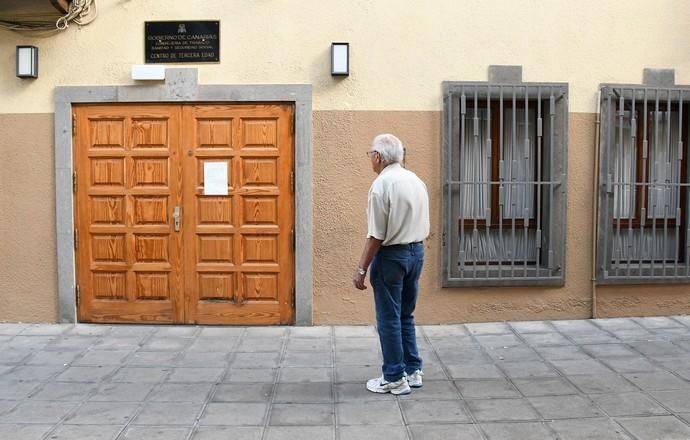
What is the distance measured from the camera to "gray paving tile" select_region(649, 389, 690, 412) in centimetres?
471

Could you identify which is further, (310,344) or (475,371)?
(310,344)

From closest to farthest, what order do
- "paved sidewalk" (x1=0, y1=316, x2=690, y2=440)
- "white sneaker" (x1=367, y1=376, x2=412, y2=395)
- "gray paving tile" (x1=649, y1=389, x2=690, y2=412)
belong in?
"paved sidewalk" (x1=0, y1=316, x2=690, y2=440) < "gray paving tile" (x1=649, y1=389, x2=690, y2=412) < "white sneaker" (x1=367, y1=376, x2=412, y2=395)

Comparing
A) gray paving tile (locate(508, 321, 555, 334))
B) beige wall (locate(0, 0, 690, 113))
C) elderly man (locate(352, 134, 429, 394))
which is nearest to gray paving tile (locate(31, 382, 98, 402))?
elderly man (locate(352, 134, 429, 394))

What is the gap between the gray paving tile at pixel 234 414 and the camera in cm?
455

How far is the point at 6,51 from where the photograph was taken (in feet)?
22.9

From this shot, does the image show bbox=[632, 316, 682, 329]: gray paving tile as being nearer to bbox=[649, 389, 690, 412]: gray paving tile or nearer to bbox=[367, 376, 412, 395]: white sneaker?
bbox=[649, 389, 690, 412]: gray paving tile

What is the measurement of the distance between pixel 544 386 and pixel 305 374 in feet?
5.92

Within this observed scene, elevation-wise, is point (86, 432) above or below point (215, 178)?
below

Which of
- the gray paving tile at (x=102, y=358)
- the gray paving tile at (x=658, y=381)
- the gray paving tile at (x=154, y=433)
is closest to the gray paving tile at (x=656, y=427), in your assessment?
the gray paving tile at (x=658, y=381)

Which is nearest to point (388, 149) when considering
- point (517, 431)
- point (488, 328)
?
point (517, 431)

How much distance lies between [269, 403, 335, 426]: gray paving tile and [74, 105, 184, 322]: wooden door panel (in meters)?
2.54

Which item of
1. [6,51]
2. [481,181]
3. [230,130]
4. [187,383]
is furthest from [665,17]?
[6,51]

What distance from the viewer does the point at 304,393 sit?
5113mm

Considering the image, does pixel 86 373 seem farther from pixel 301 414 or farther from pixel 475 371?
pixel 475 371
